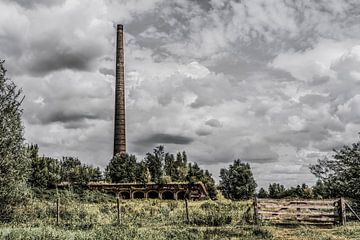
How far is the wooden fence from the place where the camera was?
22.6m

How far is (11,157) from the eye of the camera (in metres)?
21.6

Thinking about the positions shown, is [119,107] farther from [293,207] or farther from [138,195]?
[293,207]

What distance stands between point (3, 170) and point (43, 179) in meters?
34.0

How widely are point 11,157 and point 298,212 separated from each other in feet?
50.2

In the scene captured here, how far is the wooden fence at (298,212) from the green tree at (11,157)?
1255cm

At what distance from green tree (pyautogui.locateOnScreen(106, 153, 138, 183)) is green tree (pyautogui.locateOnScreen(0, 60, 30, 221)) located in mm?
41037

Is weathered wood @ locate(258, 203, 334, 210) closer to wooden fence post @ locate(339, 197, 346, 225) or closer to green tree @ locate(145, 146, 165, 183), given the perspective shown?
wooden fence post @ locate(339, 197, 346, 225)

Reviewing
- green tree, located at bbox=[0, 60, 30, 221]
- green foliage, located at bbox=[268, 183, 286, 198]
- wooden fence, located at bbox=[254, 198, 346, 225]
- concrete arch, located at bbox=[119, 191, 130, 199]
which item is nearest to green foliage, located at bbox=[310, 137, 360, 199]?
wooden fence, located at bbox=[254, 198, 346, 225]

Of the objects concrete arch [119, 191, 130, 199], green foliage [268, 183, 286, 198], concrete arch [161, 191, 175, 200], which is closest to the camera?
concrete arch [119, 191, 130, 199]

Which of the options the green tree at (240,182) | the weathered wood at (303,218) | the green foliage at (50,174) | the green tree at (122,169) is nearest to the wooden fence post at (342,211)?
the weathered wood at (303,218)

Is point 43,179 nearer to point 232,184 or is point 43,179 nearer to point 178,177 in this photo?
point 178,177

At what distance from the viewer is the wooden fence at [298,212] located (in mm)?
22614

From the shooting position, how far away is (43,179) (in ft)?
178

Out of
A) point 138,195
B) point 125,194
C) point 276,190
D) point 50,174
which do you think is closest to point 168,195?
point 138,195
